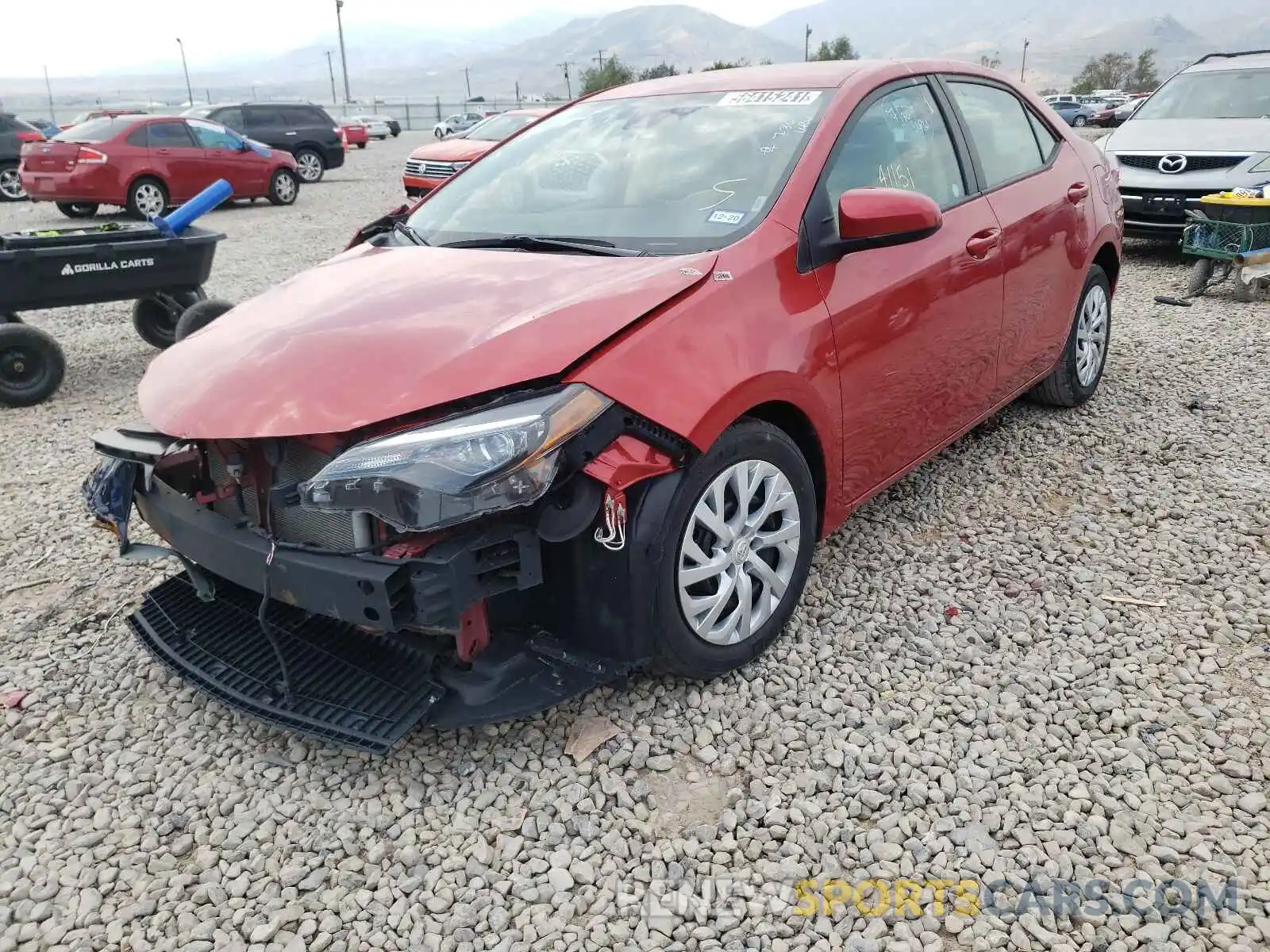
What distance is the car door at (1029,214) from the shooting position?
385cm

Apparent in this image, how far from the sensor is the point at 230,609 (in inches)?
113

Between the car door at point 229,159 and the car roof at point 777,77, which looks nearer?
the car roof at point 777,77

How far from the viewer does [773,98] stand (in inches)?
130

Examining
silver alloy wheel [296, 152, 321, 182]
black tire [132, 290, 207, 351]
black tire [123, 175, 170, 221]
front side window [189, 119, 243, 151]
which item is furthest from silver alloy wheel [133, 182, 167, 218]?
black tire [132, 290, 207, 351]

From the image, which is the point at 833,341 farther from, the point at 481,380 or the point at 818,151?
the point at 481,380

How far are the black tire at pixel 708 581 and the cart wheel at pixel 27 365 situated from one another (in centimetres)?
519

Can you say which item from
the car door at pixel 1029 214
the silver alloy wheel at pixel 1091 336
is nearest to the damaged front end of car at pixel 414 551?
the car door at pixel 1029 214

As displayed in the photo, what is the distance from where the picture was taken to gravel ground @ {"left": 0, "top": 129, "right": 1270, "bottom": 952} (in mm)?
2115

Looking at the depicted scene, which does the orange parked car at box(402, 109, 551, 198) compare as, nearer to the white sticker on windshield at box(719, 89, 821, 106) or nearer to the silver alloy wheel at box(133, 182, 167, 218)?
the silver alloy wheel at box(133, 182, 167, 218)

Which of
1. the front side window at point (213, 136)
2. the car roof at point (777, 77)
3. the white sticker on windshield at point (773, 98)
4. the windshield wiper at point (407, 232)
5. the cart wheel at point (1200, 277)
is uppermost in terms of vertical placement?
the car roof at point (777, 77)

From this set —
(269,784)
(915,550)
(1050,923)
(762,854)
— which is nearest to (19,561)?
(269,784)

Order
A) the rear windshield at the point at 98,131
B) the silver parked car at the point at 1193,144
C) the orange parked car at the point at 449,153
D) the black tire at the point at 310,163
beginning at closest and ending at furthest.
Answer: the silver parked car at the point at 1193,144, the orange parked car at the point at 449,153, the rear windshield at the point at 98,131, the black tire at the point at 310,163

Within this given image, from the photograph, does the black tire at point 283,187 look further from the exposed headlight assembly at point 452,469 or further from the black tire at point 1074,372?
the exposed headlight assembly at point 452,469

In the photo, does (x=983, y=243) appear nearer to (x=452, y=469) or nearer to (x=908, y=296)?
(x=908, y=296)
